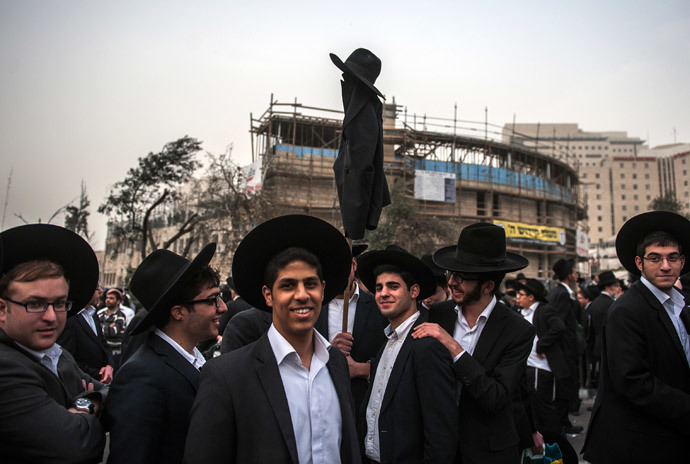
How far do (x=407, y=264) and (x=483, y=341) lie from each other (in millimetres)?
724

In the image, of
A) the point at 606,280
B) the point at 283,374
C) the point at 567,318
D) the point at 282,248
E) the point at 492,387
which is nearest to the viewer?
the point at 283,374

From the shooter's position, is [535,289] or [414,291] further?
[535,289]

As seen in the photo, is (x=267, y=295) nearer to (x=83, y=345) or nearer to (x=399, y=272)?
(x=399, y=272)

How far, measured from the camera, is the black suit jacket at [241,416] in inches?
76.6

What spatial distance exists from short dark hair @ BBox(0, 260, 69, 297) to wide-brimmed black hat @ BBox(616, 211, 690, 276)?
3.69 meters

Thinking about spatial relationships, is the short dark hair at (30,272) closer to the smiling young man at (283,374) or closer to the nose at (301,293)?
the smiling young man at (283,374)

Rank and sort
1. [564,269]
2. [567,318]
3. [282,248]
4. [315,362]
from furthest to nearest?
[564,269] < [567,318] < [282,248] < [315,362]

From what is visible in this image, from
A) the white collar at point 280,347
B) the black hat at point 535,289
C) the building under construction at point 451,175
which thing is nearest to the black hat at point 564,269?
the black hat at point 535,289

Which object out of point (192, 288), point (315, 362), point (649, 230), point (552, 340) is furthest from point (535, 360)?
point (192, 288)

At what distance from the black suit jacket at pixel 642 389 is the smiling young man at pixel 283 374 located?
6.71ft

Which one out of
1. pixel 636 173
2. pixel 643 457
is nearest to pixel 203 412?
pixel 643 457

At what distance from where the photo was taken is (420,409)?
3.03 meters

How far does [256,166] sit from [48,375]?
36849 millimetres

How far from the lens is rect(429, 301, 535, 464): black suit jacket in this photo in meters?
3.01
